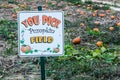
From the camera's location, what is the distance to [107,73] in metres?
6.33

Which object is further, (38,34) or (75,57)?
(75,57)

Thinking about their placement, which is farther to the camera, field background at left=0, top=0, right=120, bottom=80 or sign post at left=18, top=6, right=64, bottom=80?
field background at left=0, top=0, right=120, bottom=80

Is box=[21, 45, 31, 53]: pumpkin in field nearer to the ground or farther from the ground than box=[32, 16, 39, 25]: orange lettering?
nearer to the ground

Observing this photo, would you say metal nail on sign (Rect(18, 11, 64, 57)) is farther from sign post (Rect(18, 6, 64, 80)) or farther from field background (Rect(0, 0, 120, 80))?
field background (Rect(0, 0, 120, 80))

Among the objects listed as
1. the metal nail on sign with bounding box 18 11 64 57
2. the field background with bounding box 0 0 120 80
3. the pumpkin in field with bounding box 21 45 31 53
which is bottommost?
the field background with bounding box 0 0 120 80

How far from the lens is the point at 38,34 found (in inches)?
207

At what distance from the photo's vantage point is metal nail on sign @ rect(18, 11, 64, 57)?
17.2 ft

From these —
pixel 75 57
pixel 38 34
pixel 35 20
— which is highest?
pixel 35 20

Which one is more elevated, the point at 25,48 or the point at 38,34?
the point at 38,34

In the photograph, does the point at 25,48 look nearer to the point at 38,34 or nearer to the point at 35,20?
the point at 38,34

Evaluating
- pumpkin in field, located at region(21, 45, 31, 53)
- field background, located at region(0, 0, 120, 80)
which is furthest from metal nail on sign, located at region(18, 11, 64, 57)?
field background, located at region(0, 0, 120, 80)

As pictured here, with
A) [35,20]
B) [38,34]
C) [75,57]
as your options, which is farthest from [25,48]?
[75,57]

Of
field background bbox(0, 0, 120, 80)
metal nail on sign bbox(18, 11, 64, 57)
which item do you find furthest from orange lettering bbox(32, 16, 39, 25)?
field background bbox(0, 0, 120, 80)

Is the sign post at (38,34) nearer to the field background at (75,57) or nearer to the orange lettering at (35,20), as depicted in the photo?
the orange lettering at (35,20)
